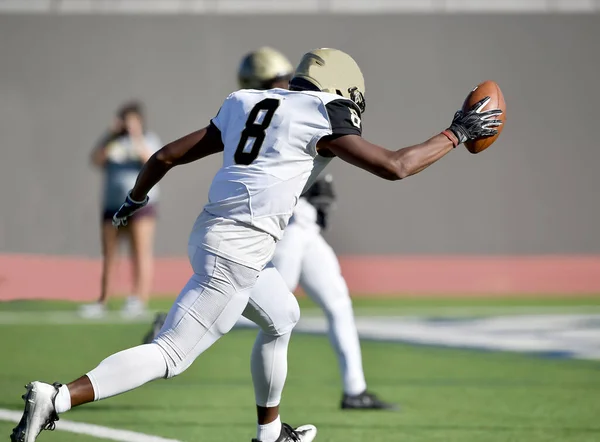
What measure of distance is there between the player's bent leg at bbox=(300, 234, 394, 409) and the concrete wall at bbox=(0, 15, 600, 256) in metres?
14.0

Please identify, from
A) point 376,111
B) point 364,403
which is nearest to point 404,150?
point 364,403

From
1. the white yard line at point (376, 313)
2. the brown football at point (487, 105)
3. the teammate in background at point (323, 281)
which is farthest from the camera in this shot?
the white yard line at point (376, 313)

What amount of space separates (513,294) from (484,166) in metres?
5.77

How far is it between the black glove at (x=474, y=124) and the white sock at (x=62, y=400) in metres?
1.79

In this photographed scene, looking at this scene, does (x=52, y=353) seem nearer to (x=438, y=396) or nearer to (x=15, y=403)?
(x=15, y=403)

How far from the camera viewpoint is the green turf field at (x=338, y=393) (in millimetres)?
5516

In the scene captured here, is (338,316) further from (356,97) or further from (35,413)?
(35,413)

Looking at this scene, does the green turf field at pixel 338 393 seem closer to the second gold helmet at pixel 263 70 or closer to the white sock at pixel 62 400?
the white sock at pixel 62 400

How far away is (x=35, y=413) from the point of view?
3.74 m

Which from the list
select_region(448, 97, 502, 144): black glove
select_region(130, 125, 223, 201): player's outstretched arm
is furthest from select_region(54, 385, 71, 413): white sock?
select_region(448, 97, 502, 144): black glove

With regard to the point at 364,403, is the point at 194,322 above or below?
above

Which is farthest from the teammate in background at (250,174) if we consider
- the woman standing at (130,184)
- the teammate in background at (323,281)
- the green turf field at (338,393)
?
the woman standing at (130,184)

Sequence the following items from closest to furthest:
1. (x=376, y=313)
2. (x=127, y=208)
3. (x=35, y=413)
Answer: (x=35, y=413) → (x=127, y=208) → (x=376, y=313)

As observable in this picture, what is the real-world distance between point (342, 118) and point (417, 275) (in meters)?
13.9
